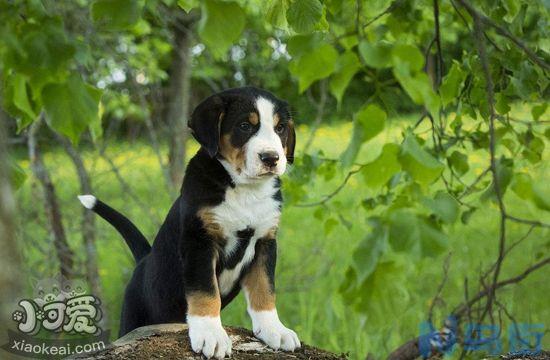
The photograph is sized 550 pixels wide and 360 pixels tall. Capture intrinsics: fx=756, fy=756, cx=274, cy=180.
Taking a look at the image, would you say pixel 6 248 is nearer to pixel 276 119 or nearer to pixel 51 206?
pixel 276 119

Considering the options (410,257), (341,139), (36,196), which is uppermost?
Result: (341,139)

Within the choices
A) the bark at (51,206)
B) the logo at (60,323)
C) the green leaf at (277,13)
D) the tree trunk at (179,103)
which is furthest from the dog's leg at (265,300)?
the tree trunk at (179,103)

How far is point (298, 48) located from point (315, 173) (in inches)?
87.8

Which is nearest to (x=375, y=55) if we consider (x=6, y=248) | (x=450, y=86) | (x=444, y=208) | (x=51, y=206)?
(x=444, y=208)

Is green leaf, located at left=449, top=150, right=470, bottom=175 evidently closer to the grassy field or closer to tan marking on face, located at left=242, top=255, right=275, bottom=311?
the grassy field

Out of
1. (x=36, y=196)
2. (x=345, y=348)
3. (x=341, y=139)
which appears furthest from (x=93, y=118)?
(x=341, y=139)

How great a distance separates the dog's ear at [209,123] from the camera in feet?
9.03

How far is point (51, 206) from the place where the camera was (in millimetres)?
5215

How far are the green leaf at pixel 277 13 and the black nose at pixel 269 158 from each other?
429 millimetres

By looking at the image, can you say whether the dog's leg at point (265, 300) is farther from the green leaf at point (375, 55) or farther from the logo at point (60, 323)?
the green leaf at point (375, 55)

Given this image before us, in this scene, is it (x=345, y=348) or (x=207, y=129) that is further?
(x=345, y=348)

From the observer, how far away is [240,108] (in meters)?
2.75

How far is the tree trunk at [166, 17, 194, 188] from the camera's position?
5.71 m

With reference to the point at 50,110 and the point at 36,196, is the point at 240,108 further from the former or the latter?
the point at 36,196
